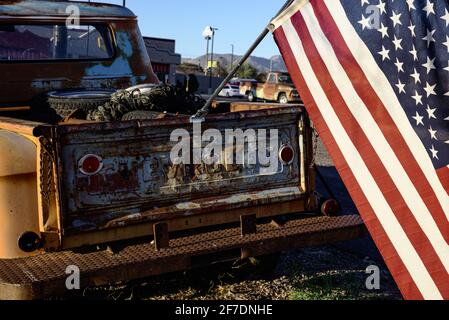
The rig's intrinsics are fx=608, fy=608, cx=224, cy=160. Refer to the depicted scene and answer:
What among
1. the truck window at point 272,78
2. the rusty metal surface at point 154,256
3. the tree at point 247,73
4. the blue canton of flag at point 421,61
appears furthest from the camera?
the tree at point 247,73

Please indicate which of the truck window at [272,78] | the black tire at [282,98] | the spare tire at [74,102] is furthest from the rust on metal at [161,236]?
the truck window at [272,78]

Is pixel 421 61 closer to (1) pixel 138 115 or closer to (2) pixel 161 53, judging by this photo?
(1) pixel 138 115

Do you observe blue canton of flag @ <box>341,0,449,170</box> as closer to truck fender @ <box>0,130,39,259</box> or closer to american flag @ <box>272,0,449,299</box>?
american flag @ <box>272,0,449,299</box>

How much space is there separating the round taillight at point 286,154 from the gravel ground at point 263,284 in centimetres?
97

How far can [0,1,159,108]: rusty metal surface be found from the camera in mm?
5875

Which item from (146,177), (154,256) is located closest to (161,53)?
(146,177)

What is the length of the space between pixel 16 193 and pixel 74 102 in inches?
72.2

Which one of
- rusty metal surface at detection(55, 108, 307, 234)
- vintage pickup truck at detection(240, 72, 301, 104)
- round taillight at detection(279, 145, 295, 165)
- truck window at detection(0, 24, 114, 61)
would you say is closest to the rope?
rusty metal surface at detection(55, 108, 307, 234)

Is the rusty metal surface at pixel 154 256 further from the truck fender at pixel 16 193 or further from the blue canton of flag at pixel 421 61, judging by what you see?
the blue canton of flag at pixel 421 61

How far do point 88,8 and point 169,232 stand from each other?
328 centimetres

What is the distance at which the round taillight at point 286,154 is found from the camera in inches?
176

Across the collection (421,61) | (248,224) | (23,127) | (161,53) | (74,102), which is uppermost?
(161,53)

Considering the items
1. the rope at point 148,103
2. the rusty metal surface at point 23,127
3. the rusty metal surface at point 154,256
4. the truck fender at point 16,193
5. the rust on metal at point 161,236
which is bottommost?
the rusty metal surface at point 154,256

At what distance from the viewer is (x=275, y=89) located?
33875mm
